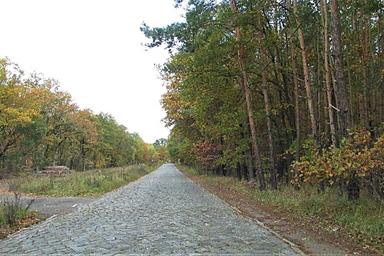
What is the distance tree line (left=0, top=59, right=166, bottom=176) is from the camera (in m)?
46.3

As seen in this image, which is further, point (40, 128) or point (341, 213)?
point (40, 128)

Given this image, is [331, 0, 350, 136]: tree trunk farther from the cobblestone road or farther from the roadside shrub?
the cobblestone road

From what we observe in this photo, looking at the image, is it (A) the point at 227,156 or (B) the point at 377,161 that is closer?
(B) the point at 377,161

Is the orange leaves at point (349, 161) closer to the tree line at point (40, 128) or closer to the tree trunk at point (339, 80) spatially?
the tree trunk at point (339, 80)

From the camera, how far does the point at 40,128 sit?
52.1 meters

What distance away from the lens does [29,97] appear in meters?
48.6

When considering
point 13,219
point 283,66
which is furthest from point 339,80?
point 283,66

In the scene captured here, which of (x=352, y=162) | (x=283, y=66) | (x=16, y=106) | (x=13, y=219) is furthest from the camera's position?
(x=16, y=106)

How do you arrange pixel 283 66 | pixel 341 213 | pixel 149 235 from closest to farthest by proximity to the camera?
pixel 149 235
pixel 341 213
pixel 283 66

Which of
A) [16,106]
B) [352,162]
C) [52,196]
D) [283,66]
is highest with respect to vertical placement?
[16,106]

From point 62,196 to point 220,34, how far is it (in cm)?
1218

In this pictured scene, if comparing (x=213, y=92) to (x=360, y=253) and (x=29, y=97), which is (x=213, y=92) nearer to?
(x=360, y=253)

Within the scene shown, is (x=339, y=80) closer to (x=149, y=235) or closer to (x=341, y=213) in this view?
(x=341, y=213)

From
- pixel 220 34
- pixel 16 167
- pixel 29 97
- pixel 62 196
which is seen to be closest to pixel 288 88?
pixel 220 34
